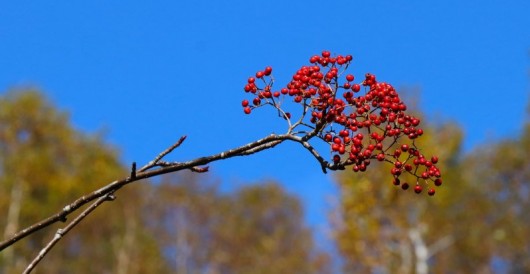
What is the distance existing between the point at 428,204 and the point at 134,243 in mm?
13340

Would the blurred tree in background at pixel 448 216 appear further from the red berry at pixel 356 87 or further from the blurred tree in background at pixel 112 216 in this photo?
the red berry at pixel 356 87

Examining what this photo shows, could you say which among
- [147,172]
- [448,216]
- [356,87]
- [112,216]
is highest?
[448,216]

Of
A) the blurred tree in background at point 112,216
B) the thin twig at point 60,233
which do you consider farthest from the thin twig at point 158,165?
the blurred tree in background at point 112,216

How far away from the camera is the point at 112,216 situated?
3681 centimetres

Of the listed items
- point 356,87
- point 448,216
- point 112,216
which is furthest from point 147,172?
point 112,216

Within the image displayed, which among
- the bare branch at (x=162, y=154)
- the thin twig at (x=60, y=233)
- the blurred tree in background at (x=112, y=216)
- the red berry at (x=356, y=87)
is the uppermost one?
the blurred tree in background at (x=112, y=216)

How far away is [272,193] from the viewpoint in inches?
1994

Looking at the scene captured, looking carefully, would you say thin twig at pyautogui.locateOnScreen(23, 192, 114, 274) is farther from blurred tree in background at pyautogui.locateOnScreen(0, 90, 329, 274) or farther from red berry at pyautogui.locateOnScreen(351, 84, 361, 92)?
blurred tree in background at pyautogui.locateOnScreen(0, 90, 329, 274)

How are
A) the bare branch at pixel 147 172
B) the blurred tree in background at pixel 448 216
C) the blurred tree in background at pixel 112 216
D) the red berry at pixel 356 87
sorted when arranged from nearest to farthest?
the bare branch at pixel 147 172 < the red berry at pixel 356 87 < the blurred tree in background at pixel 448 216 < the blurred tree in background at pixel 112 216

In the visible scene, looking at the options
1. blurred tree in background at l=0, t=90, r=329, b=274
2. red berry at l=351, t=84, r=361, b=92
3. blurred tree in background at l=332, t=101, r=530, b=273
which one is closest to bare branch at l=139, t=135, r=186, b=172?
red berry at l=351, t=84, r=361, b=92

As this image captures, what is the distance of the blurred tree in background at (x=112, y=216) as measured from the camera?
110ft

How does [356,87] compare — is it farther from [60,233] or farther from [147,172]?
[60,233]

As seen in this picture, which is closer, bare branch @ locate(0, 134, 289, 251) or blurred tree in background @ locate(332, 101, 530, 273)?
bare branch @ locate(0, 134, 289, 251)

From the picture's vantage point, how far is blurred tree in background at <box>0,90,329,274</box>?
110 feet
